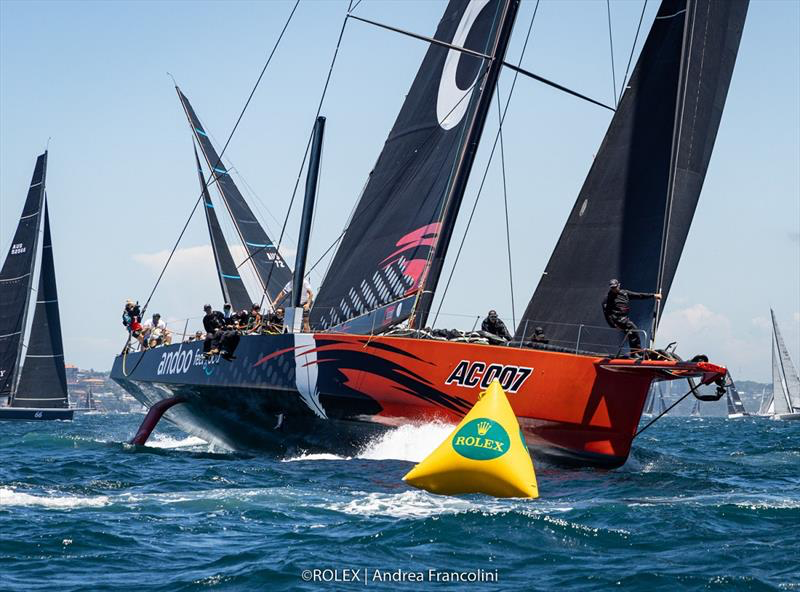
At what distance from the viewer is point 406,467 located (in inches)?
544

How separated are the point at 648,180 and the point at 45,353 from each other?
1337 inches

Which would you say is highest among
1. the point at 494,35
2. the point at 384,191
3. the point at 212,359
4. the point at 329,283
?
the point at 494,35

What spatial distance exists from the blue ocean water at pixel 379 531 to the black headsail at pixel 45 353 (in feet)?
101

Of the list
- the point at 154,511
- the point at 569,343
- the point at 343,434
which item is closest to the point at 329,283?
the point at 343,434

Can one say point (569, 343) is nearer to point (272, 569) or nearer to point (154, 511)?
point (154, 511)

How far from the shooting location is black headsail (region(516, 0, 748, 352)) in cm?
1508

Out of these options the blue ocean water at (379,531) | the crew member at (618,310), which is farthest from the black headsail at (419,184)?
the blue ocean water at (379,531)

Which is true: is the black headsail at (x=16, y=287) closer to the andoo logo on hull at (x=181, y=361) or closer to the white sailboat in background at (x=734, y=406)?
the andoo logo on hull at (x=181, y=361)

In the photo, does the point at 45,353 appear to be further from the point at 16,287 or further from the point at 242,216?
the point at 242,216

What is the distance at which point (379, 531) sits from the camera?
362 inches

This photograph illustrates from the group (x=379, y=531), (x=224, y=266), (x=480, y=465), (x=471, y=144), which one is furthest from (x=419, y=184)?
(x=224, y=266)

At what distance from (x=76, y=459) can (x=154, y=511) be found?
6791mm

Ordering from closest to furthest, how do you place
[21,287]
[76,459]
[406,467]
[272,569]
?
[272,569] → [406,467] → [76,459] → [21,287]

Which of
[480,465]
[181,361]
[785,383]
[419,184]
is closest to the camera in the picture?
[480,465]
